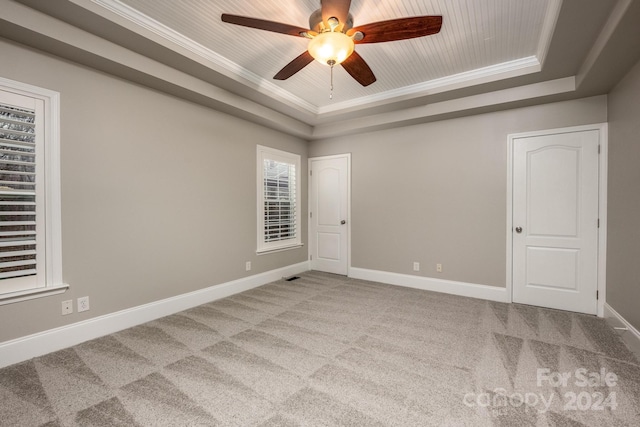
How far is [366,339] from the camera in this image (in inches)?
102

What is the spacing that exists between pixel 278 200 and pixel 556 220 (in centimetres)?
376

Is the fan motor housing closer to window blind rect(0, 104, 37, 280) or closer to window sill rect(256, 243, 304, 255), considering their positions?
window blind rect(0, 104, 37, 280)

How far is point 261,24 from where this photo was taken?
192cm

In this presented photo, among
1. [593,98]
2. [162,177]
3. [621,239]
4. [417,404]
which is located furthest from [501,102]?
[162,177]

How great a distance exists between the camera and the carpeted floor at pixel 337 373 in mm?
1640

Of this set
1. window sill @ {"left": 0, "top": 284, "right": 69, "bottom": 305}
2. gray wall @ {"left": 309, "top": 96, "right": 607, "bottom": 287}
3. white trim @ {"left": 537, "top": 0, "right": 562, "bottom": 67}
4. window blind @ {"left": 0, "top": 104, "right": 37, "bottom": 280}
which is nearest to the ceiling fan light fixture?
white trim @ {"left": 537, "top": 0, "right": 562, "bottom": 67}

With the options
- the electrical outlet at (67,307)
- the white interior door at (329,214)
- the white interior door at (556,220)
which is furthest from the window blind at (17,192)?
the white interior door at (556,220)

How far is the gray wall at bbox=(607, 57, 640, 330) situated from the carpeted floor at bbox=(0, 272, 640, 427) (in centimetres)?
39

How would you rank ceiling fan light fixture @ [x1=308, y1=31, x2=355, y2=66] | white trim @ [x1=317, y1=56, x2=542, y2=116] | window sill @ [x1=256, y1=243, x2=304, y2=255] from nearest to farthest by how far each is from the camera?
ceiling fan light fixture @ [x1=308, y1=31, x2=355, y2=66], white trim @ [x1=317, y1=56, x2=542, y2=116], window sill @ [x1=256, y1=243, x2=304, y2=255]

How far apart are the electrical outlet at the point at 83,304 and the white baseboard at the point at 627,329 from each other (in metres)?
4.66

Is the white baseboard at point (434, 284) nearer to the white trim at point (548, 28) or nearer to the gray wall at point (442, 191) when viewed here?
the gray wall at point (442, 191)

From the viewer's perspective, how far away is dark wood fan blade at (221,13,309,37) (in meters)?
1.88

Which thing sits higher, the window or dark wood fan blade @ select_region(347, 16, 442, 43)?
dark wood fan blade @ select_region(347, 16, 442, 43)

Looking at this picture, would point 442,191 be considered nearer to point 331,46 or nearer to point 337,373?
point 331,46
